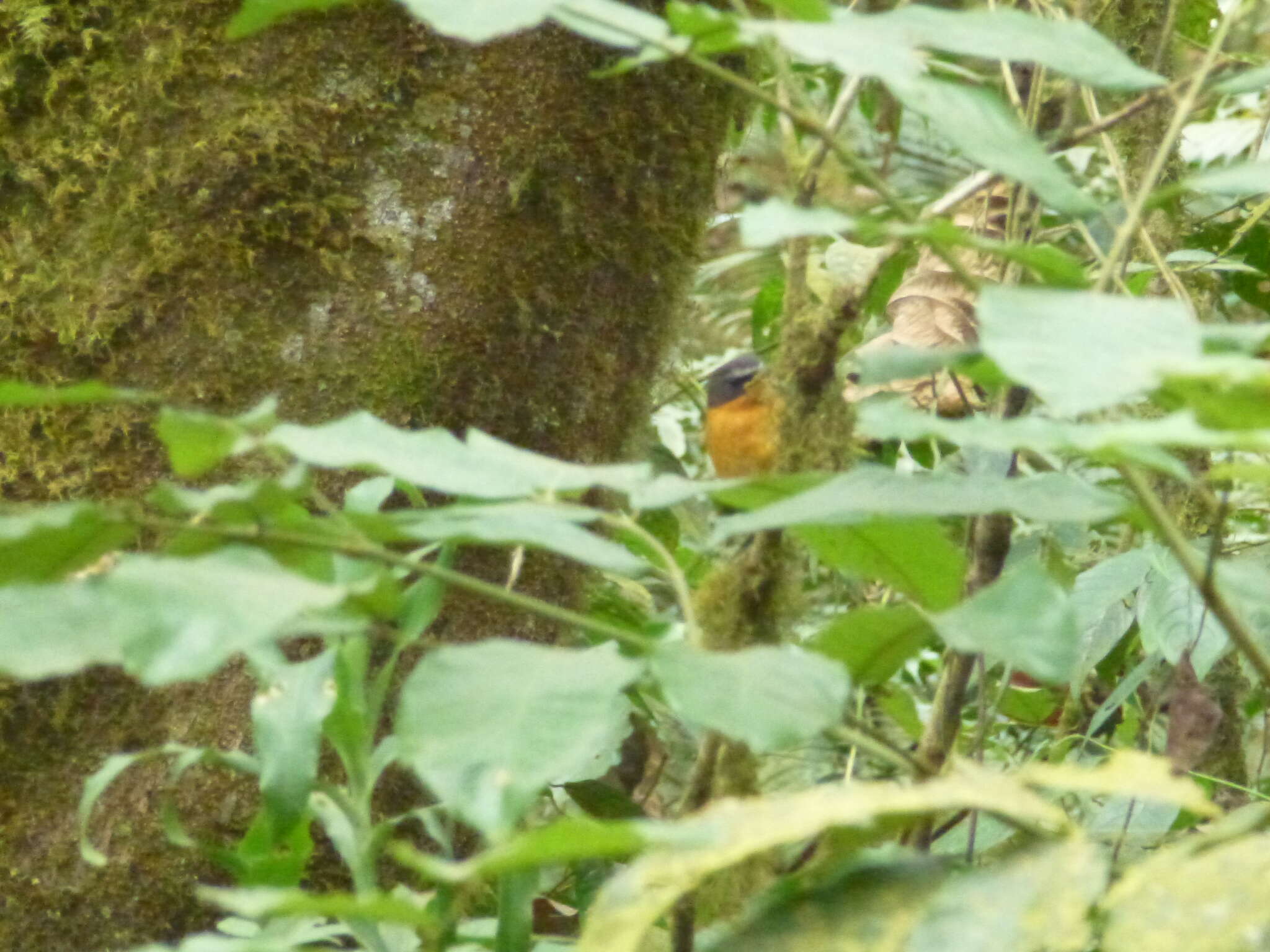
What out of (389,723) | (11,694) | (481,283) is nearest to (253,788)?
(389,723)

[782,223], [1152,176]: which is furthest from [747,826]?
[1152,176]

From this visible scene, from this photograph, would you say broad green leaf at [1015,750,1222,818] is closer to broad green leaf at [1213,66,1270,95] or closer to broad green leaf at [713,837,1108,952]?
broad green leaf at [713,837,1108,952]

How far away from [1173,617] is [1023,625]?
3.35 feet

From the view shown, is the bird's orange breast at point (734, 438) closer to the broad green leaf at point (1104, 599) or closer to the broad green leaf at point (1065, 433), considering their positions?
the broad green leaf at point (1104, 599)

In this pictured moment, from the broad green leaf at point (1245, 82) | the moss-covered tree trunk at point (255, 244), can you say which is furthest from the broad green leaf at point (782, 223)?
the moss-covered tree trunk at point (255, 244)

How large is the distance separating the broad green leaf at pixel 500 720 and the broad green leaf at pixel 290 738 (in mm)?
260

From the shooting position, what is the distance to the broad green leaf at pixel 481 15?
1.82 ft

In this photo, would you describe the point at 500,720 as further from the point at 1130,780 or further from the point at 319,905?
the point at 1130,780

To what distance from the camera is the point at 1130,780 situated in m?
0.56

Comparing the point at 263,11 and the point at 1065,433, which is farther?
the point at 263,11

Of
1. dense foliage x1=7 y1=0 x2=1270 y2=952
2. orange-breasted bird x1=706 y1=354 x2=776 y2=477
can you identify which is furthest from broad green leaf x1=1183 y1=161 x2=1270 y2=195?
orange-breasted bird x1=706 y1=354 x2=776 y2=477

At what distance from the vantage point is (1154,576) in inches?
61.6

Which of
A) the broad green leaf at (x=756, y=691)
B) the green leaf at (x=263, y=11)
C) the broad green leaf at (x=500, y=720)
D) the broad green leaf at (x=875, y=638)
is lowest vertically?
the broad green leaf at (x=875, y=638)

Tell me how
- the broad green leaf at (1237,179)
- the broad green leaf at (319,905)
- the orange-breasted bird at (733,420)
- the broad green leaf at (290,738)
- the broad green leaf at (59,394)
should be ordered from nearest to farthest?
1. the broad green leaf at (319,905)
2. the broad green leaf at (59,394)
3. the broad green leaf at (1237,179)
4. the broad green leaf at (290,738)
5. the orange-breasted bird at (733,420)
